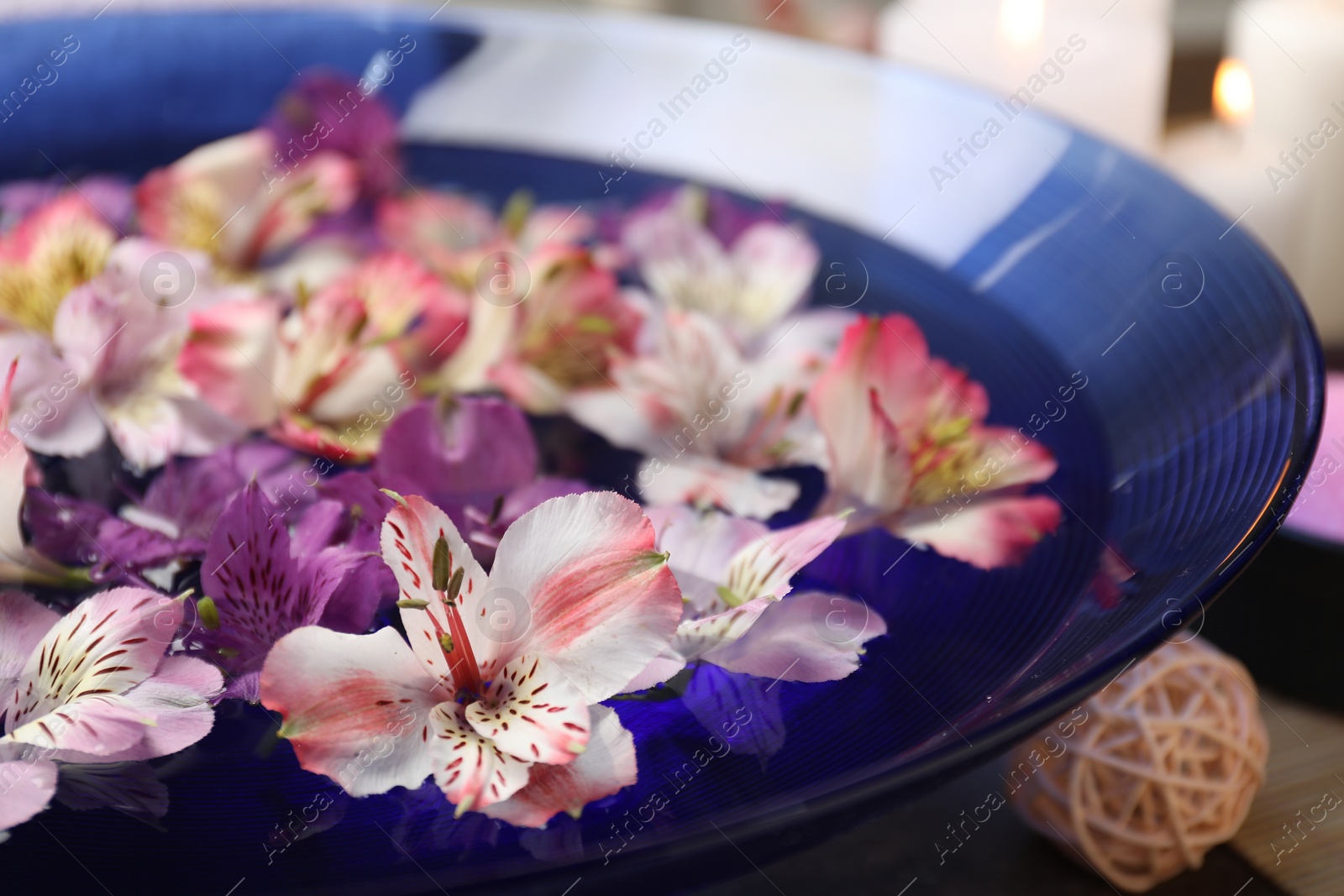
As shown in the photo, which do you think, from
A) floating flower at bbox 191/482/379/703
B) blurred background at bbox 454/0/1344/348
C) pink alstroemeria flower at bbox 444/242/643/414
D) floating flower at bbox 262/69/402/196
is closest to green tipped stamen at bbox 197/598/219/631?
floating flower at bbox 191/482/379/703

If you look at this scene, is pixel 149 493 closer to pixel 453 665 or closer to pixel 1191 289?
pixel 453 665

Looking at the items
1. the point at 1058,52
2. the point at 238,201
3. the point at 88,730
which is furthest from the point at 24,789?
the point at 1058,52

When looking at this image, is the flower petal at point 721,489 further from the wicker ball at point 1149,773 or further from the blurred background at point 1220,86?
the blurred background at point 1220,86

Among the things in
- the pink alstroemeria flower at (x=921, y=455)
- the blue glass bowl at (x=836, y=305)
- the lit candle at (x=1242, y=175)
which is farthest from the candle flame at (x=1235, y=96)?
the pink alstroemeria flower at (x=921, y=455)

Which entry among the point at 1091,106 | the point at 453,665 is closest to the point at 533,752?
the point at 453,665

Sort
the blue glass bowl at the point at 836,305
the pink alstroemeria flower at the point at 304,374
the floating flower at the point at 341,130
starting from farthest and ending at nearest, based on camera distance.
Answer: the floating flower at the point at 341,130 → the pink alstroemeria flower at the point at 304,374 → the blue glass bowl at the point at 836,305
